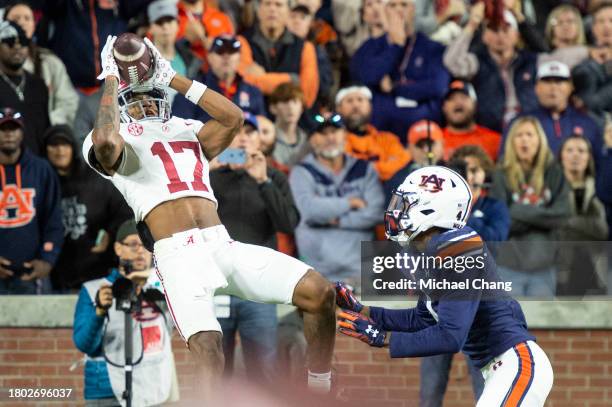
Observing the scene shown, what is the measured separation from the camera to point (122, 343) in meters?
8.75

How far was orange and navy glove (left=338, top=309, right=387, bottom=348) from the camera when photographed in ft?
21.8

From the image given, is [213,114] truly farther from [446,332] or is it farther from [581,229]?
[581,229]

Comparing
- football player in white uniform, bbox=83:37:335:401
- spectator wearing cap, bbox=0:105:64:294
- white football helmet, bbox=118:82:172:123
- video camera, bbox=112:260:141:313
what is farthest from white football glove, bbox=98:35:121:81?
spectator wearing cap, bbox=0:105:64:294

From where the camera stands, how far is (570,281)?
1048cm

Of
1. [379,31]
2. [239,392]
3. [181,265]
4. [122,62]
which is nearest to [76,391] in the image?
[239,392]

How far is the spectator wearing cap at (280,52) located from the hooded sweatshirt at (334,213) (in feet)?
3.76

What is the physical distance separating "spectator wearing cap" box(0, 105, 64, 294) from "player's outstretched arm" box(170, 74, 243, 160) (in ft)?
8.91

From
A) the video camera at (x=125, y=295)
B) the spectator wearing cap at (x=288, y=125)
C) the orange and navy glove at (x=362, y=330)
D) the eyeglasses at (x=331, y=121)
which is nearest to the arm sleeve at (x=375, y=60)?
the spectator wearing cap at (x=288, y=125)

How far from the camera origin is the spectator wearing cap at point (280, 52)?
11586 millimetres

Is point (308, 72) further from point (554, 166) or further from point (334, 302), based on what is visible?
point (334, 302)

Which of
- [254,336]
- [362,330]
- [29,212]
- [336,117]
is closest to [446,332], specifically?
[362,330]

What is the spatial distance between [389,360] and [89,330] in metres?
2.82

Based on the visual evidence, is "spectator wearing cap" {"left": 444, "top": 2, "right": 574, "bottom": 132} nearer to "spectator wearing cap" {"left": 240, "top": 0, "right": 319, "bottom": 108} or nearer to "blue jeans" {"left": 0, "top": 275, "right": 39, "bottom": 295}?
"spectator wearing cap" {"left": 240, "top": 0, "right": 319, "bottom": 108}

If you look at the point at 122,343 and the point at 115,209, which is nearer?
the point at 122,343
